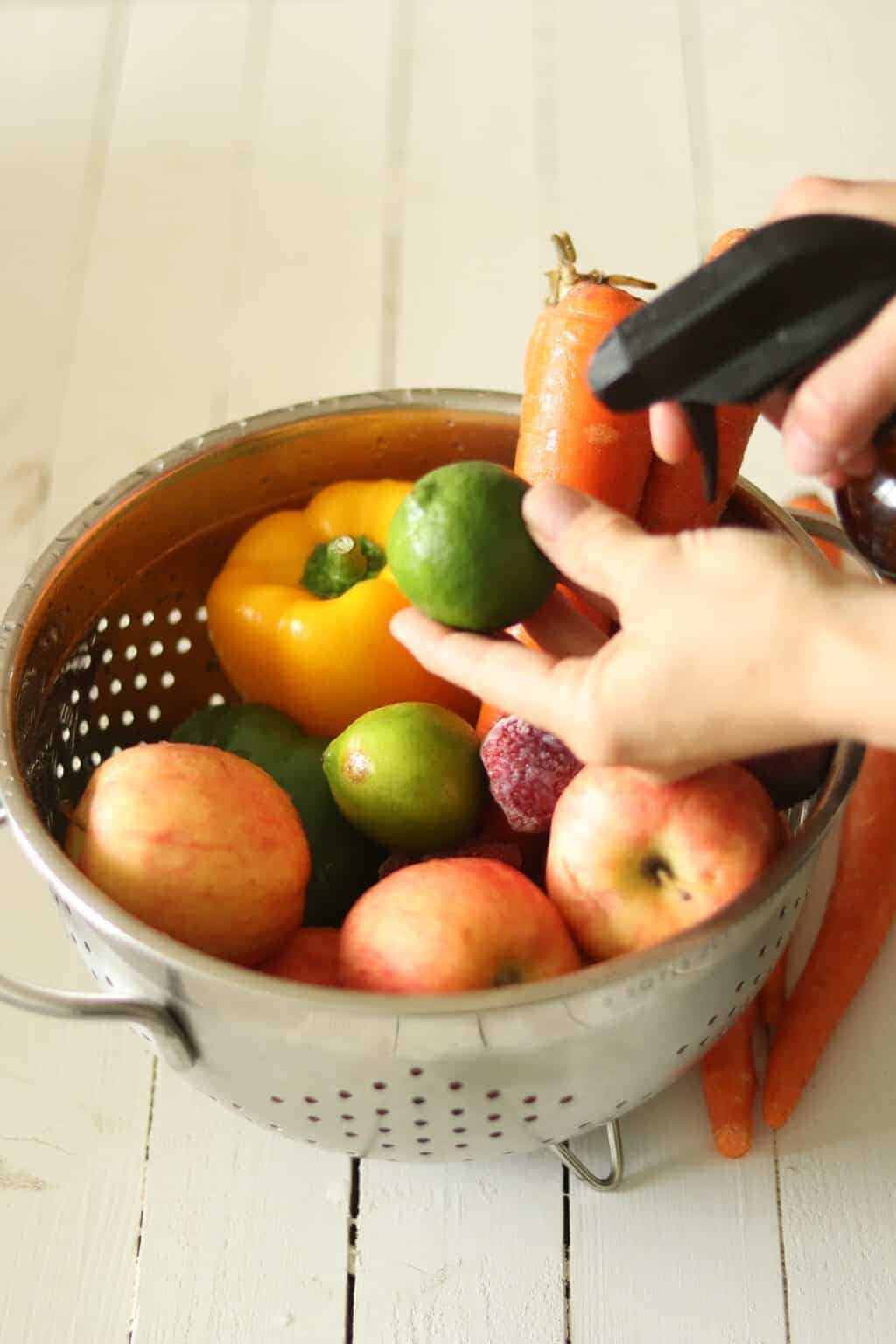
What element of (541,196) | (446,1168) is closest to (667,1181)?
(446,1168)

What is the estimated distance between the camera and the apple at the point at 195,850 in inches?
25.6

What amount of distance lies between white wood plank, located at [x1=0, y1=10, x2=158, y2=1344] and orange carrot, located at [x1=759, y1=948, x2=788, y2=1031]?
1.34 feet

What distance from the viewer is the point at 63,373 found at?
123 cm

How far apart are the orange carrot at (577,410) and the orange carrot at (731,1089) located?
1.12 feet

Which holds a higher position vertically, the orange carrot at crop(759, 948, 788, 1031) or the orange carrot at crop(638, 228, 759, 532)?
the orange carrot at crop(638, 228, 759, 532)

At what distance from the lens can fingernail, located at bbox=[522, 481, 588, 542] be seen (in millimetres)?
588

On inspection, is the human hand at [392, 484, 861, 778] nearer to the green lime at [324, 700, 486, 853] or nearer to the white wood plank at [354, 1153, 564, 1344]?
the green lime at [324, 700, 486, 853]

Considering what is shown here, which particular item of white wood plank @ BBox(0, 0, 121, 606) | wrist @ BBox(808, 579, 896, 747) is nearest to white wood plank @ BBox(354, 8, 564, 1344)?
white wood plank @ BBox(0, 0, 121, 606)

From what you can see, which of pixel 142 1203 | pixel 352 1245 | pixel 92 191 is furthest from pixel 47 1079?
pixel 92 191

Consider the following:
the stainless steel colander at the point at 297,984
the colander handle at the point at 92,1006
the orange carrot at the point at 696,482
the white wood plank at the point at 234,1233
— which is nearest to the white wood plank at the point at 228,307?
the white wood plank at the point at 234,1233

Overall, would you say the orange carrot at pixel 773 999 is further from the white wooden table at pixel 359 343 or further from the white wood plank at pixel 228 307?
the white wood plank at pixel 228 307

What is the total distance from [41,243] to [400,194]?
0.37 m

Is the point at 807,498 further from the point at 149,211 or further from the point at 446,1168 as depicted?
the point at 149,211

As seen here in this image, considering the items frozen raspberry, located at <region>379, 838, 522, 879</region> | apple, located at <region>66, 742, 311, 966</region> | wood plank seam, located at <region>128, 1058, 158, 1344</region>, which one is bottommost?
wood plank seam, located at <region>128, 1058, 158, 1344</region>
